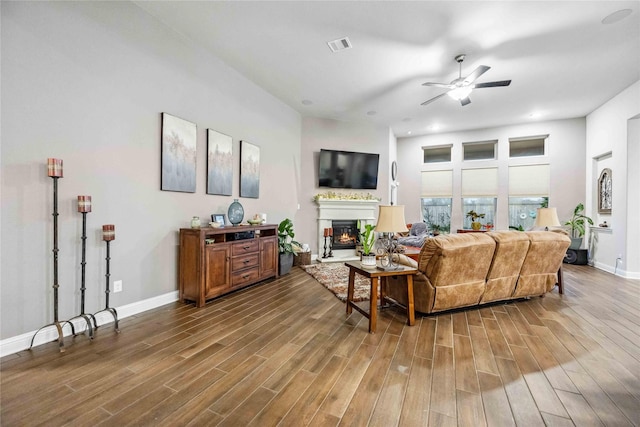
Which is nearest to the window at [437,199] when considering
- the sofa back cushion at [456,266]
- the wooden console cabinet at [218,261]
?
the sofa back cushion at [456,266]

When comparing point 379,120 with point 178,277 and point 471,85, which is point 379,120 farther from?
point 178,277

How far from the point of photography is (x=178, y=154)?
356 cm

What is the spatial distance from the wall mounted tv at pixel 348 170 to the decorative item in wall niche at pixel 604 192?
473cm

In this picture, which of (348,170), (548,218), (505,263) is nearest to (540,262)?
(505,263)

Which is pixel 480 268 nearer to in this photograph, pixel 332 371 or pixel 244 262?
pixel 332 371

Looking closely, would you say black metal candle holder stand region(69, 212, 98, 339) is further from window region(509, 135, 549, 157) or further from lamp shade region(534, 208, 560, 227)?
window region(509, 135, 549, 157)

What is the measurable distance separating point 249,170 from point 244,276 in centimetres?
191

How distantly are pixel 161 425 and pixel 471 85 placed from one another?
5.02 meters

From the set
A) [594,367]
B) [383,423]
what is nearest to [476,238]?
[594,367]

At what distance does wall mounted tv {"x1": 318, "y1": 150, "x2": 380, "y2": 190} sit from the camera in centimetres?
670

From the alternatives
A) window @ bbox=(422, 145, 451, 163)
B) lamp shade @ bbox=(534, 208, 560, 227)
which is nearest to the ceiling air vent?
lamp shade @ bbox=(534, 208, 560, 227)

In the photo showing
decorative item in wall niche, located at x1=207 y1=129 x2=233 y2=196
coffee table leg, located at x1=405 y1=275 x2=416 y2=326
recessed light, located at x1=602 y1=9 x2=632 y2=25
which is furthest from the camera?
decorative item in wall niche, located at x1=207 y1=129 x2=233 y2=196

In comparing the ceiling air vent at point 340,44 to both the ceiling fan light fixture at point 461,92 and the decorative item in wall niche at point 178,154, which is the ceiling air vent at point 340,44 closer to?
the ceiling fan light fixture at point 461,92

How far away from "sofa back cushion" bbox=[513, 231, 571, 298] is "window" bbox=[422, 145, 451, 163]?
5133 mm
